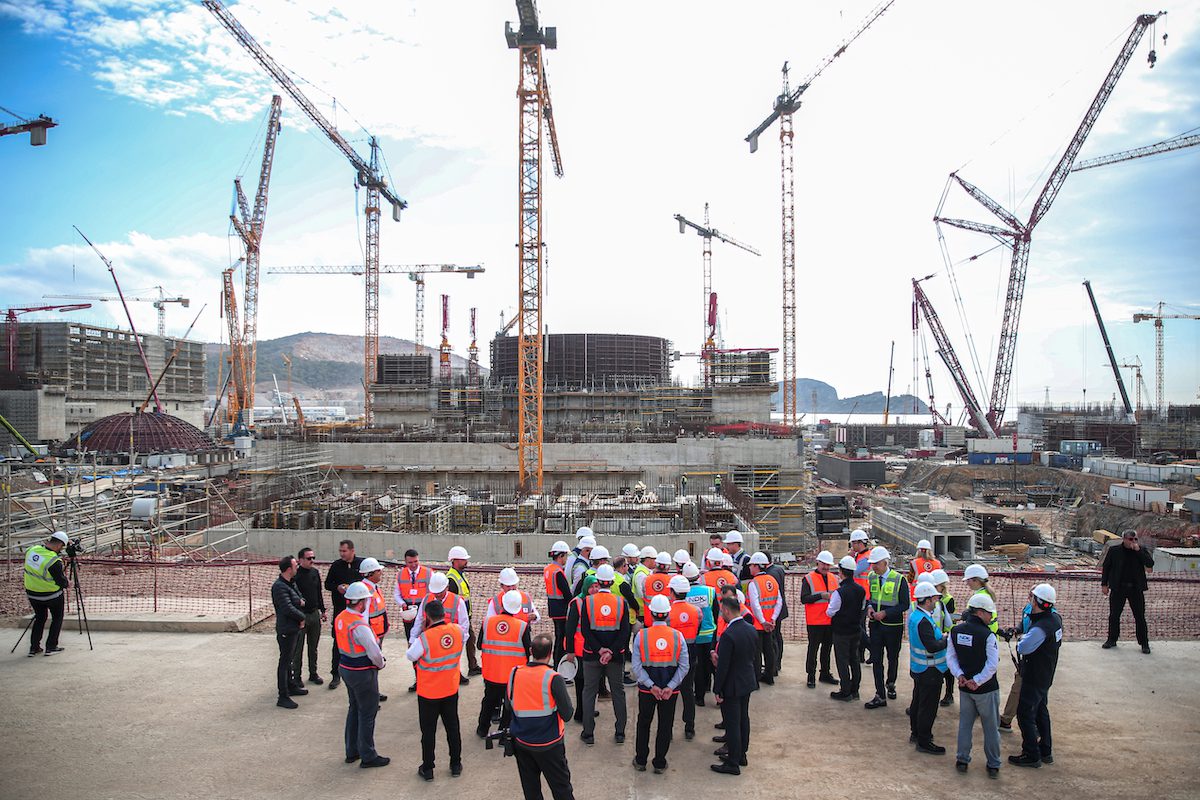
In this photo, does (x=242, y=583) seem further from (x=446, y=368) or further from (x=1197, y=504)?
(x=446, y=368)

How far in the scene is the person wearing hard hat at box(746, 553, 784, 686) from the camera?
643 cm

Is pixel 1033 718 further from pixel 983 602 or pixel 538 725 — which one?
pixel 538 725

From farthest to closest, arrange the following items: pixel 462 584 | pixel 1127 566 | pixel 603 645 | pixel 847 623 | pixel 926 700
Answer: pixel 1127 566 < pixel 462 584 < pixel 847 623 < pixel 603 645 < pixel 926 700

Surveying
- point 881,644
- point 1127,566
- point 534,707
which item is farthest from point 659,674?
point 1127,566

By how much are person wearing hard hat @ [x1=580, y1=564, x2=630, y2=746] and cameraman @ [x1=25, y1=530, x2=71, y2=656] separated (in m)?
6.21

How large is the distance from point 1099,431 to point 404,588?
6697 centimetres

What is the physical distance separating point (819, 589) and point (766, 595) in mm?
616

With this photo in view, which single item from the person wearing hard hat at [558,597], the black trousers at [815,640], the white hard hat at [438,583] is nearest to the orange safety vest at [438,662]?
the white hard hat at [438,583]

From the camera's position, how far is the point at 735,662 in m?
5.07

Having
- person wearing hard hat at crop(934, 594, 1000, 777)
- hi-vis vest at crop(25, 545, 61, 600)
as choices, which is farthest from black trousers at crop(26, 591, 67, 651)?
person wearing hard hat at crop(934, 594, 1000, 777)

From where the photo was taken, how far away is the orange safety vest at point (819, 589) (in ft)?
21.9

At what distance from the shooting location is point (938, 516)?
2339 cm

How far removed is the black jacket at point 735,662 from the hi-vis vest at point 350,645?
2.67m

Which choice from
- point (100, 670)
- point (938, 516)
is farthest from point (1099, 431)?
point (100, 670)
